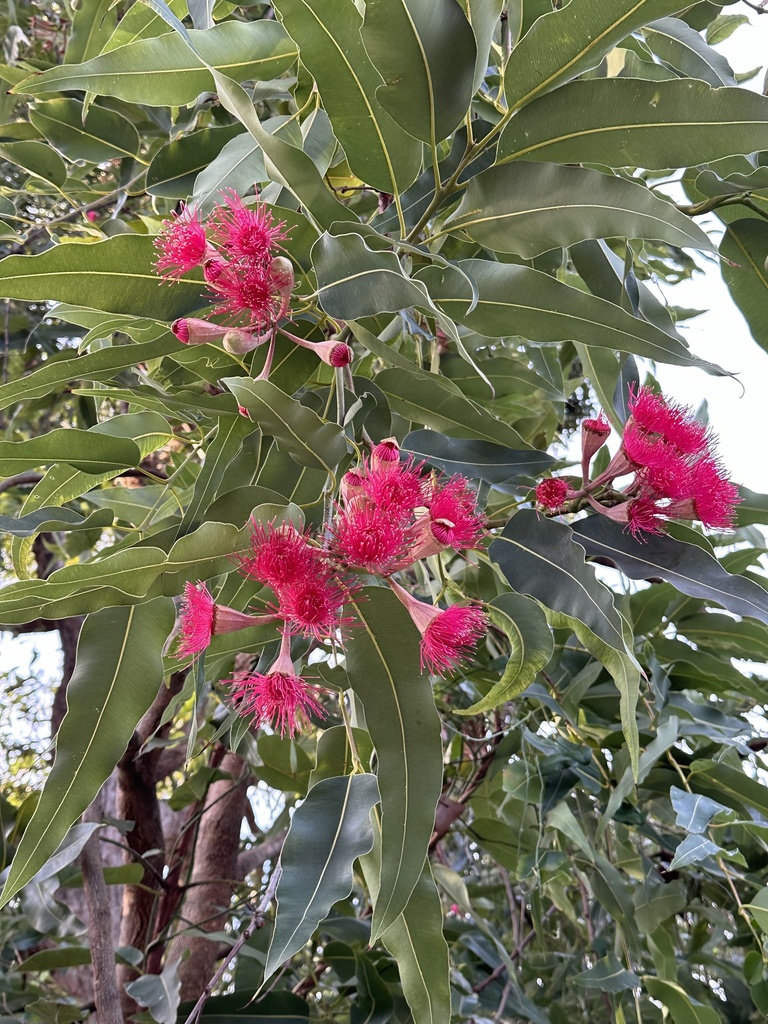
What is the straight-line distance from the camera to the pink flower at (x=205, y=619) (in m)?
0.59

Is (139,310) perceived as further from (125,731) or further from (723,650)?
(723,650)

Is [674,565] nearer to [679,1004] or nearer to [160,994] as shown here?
[679,1004]

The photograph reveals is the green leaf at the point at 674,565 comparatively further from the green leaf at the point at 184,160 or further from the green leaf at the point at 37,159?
the green leaf at the point at 37,159

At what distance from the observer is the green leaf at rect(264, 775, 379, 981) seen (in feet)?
1.79

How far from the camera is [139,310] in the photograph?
595mm

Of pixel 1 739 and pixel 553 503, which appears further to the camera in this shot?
pixel 1 739

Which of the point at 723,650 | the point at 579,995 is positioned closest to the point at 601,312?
the point at 723,650

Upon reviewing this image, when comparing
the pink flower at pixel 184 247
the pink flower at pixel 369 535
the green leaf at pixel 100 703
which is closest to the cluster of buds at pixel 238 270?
the pink flower at pixel 184 247

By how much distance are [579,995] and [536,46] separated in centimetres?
155

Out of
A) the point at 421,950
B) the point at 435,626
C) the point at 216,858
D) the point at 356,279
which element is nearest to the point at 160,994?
the point at 421,950

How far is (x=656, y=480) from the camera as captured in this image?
638 mm

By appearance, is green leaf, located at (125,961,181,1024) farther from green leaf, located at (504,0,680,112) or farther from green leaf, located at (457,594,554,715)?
green leaf, located at (504,0,680,112)

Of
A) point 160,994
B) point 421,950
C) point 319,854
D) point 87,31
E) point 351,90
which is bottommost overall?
point 160,994

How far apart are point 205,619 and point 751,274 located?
23.6 inches
